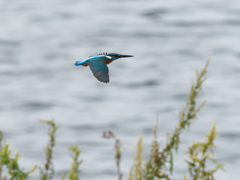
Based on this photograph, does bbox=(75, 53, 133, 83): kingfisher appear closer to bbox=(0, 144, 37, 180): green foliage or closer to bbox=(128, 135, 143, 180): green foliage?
bbox=(128, 135, 143, 180): green foliage

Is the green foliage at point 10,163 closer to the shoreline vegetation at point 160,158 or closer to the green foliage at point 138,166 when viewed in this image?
the shoreline vegetation at point 160,158

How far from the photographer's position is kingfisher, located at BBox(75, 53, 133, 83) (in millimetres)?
2146

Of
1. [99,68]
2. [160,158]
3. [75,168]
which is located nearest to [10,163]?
[75,168]

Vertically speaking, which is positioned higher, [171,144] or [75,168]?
[171,144]

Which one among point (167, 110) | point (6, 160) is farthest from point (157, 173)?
point (167, 110)

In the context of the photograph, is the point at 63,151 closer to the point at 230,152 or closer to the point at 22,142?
the point at 22,142

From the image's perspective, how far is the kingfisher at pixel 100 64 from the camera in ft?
7.04

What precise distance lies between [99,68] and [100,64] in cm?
5

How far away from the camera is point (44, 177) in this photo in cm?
222

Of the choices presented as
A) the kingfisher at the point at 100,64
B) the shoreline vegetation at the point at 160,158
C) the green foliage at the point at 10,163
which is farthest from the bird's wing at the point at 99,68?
the green foliage at the point at 10,163

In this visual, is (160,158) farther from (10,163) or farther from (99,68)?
(10,163)

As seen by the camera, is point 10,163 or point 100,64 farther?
point 100,64

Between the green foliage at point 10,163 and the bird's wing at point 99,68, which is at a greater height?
the bird's wing at point 99,68

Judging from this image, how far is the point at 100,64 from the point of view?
7.62 feet
